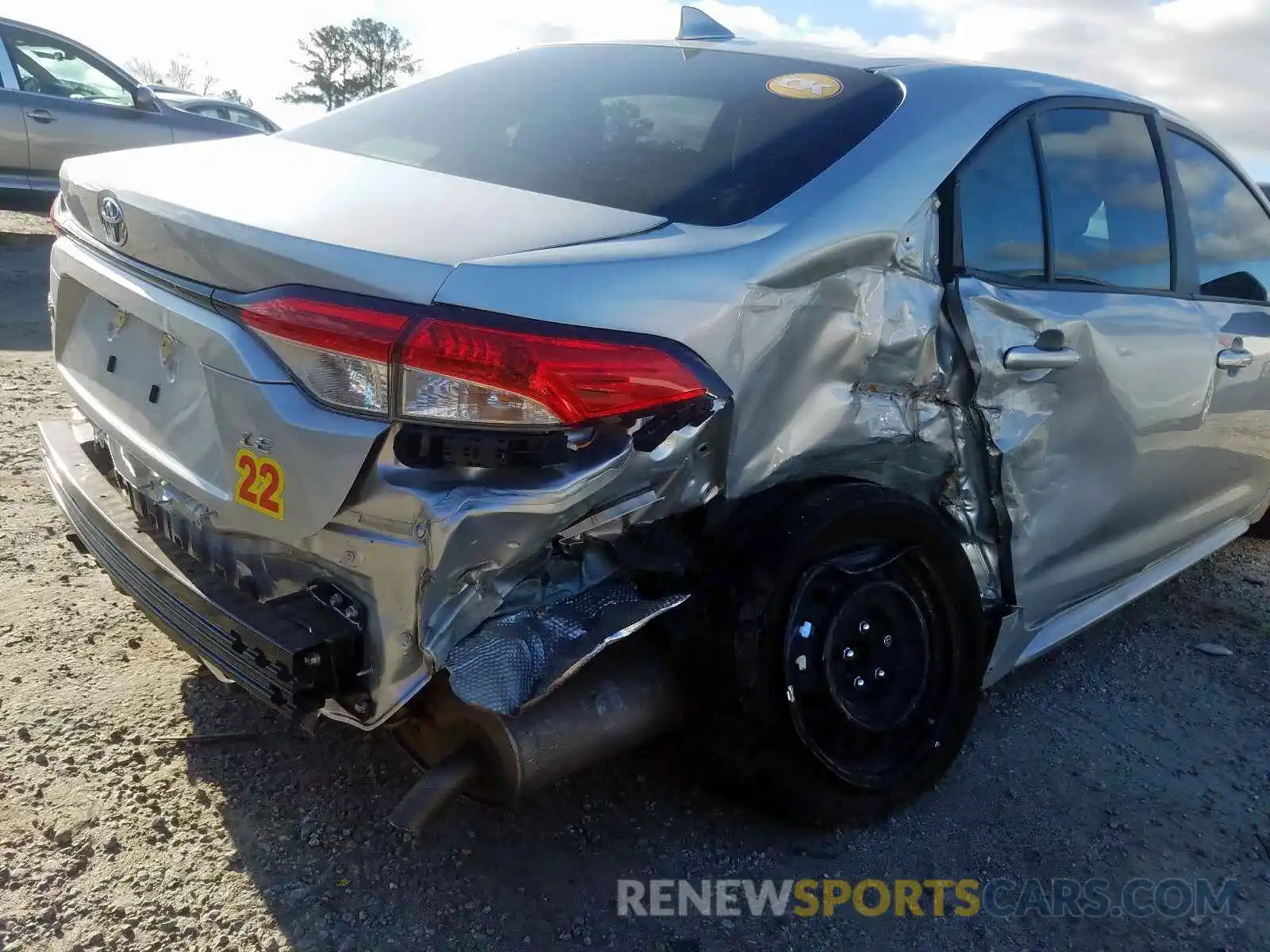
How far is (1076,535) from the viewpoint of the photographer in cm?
304

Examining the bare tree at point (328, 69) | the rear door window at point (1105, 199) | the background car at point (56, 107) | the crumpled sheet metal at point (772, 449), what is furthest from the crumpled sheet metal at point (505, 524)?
the bare tree at point (328, 69)

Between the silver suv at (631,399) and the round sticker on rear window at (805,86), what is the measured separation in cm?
1

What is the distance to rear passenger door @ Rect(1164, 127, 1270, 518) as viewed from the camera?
11.4 ft

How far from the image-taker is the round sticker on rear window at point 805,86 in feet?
8.27

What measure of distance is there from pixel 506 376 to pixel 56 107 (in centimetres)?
926

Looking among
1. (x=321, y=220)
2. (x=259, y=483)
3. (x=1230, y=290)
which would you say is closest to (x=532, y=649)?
(x=259, y=483)

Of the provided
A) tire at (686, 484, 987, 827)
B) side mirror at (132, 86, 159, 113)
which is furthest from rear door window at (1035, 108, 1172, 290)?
side mirror at (132, 86, 159, 113)

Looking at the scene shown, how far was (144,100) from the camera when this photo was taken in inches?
376

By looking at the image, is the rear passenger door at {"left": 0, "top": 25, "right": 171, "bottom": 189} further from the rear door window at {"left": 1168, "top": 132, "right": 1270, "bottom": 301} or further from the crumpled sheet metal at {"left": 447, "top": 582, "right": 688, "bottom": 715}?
the crumpled sheet metal at {"left": 447, "top": 582, "right": 688, "bottom": 715}

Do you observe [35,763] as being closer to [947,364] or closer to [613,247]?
[613,247]

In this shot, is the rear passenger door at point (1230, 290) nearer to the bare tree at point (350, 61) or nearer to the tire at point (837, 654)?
the tire at point (837, 654)

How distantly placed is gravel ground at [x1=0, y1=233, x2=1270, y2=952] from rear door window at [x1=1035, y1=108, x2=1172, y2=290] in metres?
1.31

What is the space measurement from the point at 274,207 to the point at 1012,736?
239 cm

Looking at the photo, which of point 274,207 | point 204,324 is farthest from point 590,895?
point 274,207
